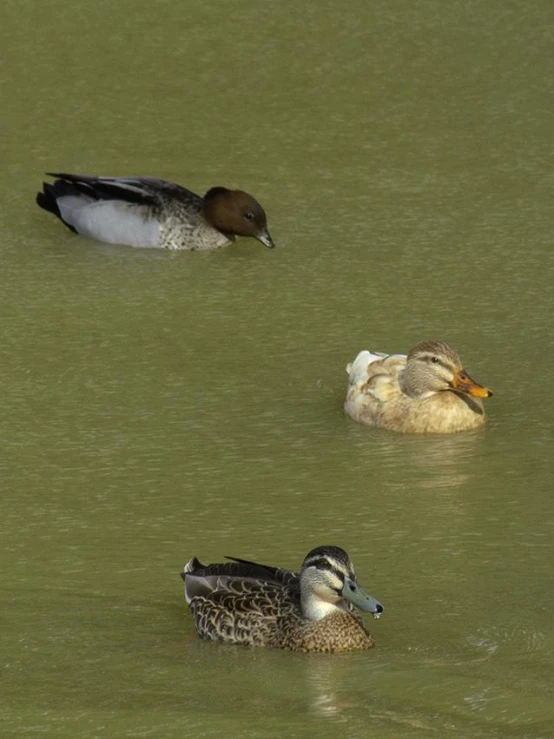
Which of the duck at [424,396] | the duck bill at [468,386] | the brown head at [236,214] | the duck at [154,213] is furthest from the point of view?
the duck at [154,213]

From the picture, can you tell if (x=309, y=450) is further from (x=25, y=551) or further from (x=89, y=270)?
(x=89, y=270)

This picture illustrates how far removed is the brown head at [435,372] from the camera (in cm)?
1001

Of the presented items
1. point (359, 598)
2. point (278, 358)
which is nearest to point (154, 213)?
point (278, 358)

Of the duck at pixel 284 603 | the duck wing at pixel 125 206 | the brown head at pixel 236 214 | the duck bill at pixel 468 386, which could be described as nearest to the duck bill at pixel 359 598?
the duck at pixel 284 603

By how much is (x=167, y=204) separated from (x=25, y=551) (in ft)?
18.2

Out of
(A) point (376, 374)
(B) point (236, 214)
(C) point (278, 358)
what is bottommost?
(A) point (376, 374)

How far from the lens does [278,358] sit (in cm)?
1102

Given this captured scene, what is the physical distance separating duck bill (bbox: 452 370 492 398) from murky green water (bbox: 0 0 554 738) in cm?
20

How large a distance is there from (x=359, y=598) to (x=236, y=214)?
6502mm

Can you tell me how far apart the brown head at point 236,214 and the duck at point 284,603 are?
223 inches

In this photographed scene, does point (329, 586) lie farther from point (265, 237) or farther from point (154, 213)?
point (154, 213)

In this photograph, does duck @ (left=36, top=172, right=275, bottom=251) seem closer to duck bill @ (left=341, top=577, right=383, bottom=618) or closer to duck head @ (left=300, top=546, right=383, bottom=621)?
duck head @ (left=300, top=546, right=383, bottom=621)

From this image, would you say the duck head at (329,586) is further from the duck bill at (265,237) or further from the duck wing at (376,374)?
the duck bill at (265,237)

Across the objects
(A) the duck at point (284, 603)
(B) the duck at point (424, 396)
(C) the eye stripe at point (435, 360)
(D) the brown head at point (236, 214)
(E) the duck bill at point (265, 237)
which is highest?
(D) the brown head at point (236, 214)
